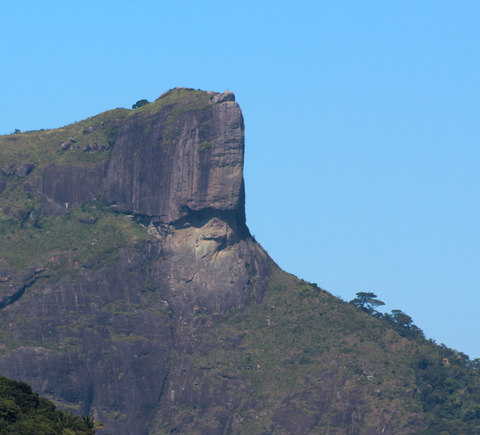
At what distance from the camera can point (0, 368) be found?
199 meters

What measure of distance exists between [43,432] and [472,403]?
4257 inches

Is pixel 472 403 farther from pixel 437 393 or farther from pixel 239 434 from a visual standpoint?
pixel 239 434

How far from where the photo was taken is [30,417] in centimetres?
11425

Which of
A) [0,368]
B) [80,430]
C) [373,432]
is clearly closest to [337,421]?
[373,432]

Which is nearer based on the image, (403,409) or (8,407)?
(8,407)

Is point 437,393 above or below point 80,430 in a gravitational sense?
above

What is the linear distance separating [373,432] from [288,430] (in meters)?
14.1

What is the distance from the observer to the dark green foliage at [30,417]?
4232 inches

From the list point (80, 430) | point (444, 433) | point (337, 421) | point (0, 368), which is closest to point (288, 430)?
point (337, 421)

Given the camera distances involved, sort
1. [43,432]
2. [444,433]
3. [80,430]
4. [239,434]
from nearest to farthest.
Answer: [43,432], [80,430], [444,433], [239,434]

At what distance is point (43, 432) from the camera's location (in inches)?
4269

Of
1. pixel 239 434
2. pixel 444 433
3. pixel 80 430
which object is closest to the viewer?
→ pixel 80 430

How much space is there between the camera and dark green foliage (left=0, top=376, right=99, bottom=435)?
10750cm

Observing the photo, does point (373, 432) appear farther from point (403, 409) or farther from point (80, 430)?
point (80, 430)
